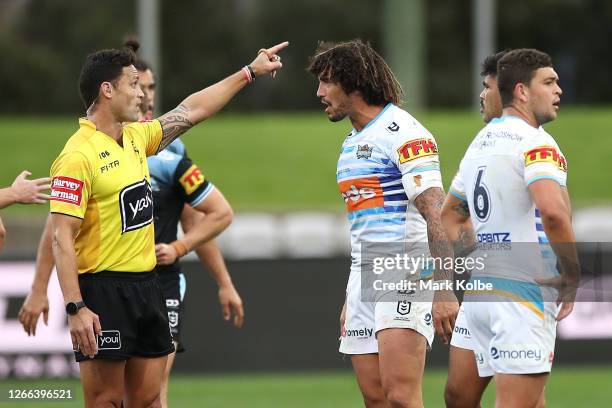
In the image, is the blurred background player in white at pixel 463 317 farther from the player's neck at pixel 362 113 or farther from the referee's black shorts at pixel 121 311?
the referee's black shorts at pixel 121 311

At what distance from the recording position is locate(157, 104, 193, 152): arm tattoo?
670cm

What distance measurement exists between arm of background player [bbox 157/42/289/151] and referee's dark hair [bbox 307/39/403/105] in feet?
0.89

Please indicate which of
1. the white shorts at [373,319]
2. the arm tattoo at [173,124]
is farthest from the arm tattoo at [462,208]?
the arm tattoo at [173,124]

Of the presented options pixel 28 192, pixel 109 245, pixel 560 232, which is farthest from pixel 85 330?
pixel 560 232

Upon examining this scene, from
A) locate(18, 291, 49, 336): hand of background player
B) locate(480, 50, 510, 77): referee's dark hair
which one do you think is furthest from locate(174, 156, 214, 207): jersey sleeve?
locate(480, 50, 510, 77): referee's dark hair

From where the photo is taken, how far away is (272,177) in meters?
24.3

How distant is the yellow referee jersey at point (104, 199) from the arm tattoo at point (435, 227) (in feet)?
4.99

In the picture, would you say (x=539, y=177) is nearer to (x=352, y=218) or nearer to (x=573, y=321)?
(x=352, y=218)

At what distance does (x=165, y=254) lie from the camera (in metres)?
7.61

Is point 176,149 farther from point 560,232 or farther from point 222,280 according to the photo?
point 560,232

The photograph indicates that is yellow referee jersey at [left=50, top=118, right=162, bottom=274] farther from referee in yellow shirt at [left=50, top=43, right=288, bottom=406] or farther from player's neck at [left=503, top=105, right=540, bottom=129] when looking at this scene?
player's neck at [left=503, top=105, right=540, bottom=129]

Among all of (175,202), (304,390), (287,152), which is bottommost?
(304,390)

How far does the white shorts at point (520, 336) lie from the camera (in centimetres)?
581

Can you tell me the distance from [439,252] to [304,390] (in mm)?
5979
